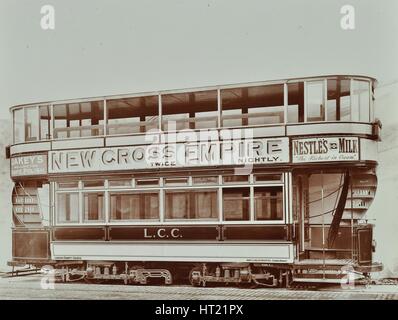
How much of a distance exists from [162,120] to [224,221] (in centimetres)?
115

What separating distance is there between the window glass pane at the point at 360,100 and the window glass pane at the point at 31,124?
10.4ft

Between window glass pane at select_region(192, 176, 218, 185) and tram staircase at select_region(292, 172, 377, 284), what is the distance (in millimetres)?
1109

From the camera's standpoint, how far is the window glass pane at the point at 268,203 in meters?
6.21

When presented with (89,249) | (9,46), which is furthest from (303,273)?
(9,46)

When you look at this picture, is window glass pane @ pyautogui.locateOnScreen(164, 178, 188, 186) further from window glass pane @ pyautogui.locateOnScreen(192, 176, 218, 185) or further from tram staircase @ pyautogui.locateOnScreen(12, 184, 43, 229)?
tram staircase @ pyautogui.locateOnScreen(12, 184, 43, 229)

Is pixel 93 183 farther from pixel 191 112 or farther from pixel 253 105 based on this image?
pixel 253 105

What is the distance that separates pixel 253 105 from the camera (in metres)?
6.25

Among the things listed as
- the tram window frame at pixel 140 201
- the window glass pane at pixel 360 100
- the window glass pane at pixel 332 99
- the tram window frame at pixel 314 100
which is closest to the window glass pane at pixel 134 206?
the tram window frame at pixel 140 201

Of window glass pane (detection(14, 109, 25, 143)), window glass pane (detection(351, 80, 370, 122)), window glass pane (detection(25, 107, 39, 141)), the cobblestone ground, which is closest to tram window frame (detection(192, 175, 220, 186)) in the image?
the cobblestone ground

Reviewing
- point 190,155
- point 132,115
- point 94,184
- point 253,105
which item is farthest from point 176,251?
point 253,105

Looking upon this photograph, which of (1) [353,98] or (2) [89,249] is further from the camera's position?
(2) [89,249]

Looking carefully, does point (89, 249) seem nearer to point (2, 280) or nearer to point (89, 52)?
point (2, 280)

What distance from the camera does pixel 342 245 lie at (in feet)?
20.4
